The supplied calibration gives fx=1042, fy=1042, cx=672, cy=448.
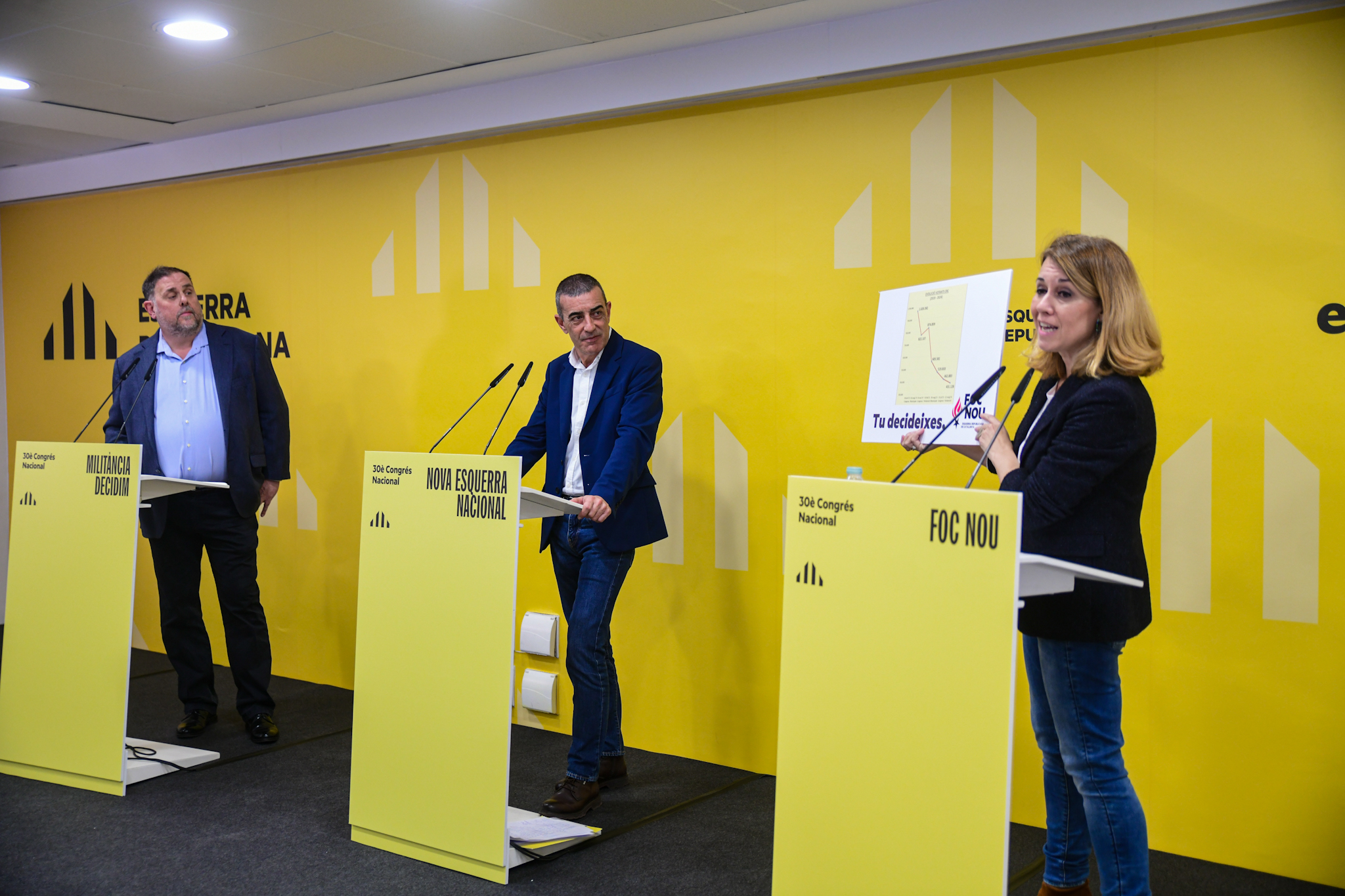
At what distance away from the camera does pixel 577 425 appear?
3461mm

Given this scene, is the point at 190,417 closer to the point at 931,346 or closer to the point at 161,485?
the point at 161,485

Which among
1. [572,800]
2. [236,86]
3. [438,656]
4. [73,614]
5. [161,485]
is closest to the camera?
[438,656]

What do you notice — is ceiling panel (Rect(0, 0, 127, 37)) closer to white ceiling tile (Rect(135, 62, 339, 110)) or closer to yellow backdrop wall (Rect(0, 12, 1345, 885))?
white ceiling tile (Rect(135, 62, 339, 110))

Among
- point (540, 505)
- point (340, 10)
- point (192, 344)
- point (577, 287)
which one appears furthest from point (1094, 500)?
point (192, 344)

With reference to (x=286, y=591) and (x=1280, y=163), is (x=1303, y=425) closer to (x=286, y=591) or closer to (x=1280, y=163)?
(x=1280, y=163)

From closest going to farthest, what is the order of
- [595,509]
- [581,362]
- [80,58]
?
[595,509], [581,362], [80,58]

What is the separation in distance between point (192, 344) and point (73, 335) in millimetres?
2407

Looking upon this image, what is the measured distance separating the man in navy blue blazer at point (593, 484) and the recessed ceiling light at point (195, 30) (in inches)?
62.2

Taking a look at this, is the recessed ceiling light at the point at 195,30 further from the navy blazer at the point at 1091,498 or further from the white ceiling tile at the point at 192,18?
the navy blazer at the point at 1091,498

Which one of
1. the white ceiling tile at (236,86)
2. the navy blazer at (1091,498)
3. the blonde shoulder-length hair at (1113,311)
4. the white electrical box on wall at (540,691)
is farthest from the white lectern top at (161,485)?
the blonde shoulder-length hair at (1113,311)

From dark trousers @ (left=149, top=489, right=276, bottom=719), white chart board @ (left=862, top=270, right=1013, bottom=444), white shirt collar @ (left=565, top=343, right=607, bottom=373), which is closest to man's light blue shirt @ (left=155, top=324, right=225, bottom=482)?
dark trousers @ (left=149, top=489, right=276, bottom=719)

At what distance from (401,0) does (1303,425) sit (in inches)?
119

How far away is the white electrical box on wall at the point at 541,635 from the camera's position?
14.2 feet

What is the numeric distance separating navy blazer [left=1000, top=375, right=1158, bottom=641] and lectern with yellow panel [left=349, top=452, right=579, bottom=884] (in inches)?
50.3
